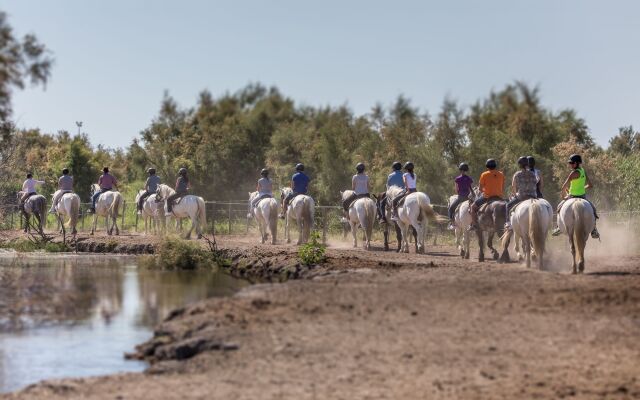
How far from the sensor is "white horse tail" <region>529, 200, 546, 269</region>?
20.2 metres

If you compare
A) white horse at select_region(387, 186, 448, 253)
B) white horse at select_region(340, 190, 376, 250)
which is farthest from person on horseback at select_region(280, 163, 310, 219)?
white horse at select_region(387, 186, 448, 253)

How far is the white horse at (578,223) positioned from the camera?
64.9 ft

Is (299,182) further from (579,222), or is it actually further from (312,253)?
(579,222)

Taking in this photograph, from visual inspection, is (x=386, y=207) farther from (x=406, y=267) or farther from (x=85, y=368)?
(x=85, y=368)

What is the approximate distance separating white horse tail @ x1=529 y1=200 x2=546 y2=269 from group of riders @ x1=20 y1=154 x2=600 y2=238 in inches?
31.8

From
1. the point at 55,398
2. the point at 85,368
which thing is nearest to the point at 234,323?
the point at 85,368

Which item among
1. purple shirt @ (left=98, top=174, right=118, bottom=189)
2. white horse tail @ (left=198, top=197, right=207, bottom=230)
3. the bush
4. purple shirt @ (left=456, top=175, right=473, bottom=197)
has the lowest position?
the bush

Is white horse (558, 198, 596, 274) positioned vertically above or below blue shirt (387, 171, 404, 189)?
below

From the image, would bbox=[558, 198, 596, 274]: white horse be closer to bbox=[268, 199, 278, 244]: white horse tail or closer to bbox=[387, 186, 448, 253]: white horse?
bbox=[387, 186, 448, 253]: white horse

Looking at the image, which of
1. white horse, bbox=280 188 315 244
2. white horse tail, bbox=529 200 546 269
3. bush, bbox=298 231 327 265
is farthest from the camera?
white horse, bbox=280 188 315 244

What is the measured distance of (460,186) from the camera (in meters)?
26.6

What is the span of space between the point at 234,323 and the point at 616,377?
473cm

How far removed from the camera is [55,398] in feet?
31.5

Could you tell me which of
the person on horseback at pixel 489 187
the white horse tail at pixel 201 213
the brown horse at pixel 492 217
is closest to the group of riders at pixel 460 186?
the person on horseback at pixel 489 187
